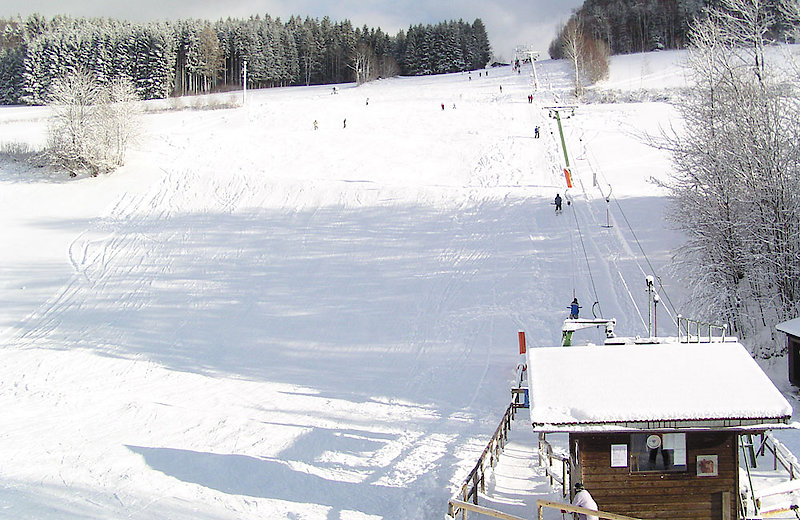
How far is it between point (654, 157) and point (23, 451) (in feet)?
110

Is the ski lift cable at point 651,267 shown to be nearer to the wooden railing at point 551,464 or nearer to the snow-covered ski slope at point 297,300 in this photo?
the snow-covered ski slope at point 297,300

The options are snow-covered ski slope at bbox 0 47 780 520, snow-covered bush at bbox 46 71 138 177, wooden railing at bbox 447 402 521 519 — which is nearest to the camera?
wooden railing at bbox 447 402 521 519

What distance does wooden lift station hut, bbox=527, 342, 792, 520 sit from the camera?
9.47 meters

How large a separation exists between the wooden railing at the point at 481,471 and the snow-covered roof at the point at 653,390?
187 cm

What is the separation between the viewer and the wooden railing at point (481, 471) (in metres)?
10.3

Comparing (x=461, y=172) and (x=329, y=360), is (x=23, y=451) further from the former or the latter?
(x=461, y=172)

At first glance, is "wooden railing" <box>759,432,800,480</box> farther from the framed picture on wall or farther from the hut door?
the hut door

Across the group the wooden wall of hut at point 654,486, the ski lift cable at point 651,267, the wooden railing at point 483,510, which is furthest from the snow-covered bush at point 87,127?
the wooden wall of hut at point 654,486

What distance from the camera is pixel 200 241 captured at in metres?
31.0

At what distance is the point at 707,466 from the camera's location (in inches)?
391

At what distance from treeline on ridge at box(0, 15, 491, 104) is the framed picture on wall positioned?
83.5 metres

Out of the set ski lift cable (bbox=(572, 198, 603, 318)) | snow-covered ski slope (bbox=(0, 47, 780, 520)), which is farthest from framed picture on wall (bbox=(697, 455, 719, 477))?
ski lift cable (bbox=(572, 198, 603, 318))

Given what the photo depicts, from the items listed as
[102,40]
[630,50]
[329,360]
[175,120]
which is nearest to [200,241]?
[329,360]

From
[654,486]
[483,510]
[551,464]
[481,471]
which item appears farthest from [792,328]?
[483,510]
